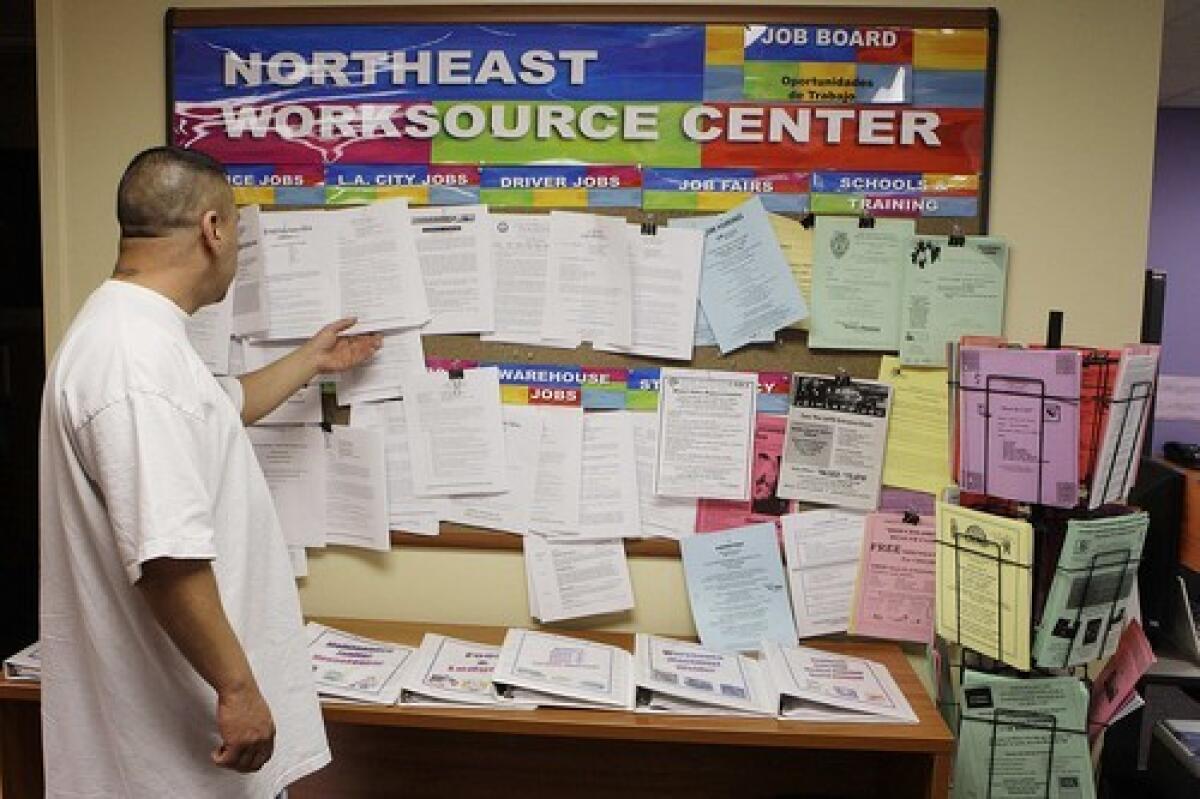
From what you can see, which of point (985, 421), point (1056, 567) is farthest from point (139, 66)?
point (1056, 567)

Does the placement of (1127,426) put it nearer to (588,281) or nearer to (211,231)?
(588,281)

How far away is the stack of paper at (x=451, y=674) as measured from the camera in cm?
152

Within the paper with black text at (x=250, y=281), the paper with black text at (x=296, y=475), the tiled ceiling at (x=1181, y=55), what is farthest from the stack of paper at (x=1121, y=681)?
the tiled ceiling at (x=1181, y=55)

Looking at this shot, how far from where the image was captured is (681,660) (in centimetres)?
166

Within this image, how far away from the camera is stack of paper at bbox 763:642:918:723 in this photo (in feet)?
4.86

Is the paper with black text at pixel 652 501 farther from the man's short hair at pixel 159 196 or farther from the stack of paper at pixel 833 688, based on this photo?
the man's short hair at pixel 159 196

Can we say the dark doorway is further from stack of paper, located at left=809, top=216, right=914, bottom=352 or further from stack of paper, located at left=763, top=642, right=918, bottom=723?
stack of paper, located at left=763, top=642, right=918, bottom=723

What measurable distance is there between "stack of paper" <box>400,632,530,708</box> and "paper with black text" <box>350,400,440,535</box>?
0.76ft

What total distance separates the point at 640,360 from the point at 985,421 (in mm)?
663

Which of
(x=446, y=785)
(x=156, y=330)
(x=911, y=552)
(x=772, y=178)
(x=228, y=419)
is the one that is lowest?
(x=446, y=785)

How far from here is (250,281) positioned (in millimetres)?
1844

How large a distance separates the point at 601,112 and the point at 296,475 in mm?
973

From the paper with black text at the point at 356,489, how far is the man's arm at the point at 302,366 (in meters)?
0.15

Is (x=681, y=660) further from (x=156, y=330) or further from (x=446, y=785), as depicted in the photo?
(x=156, y=330)
